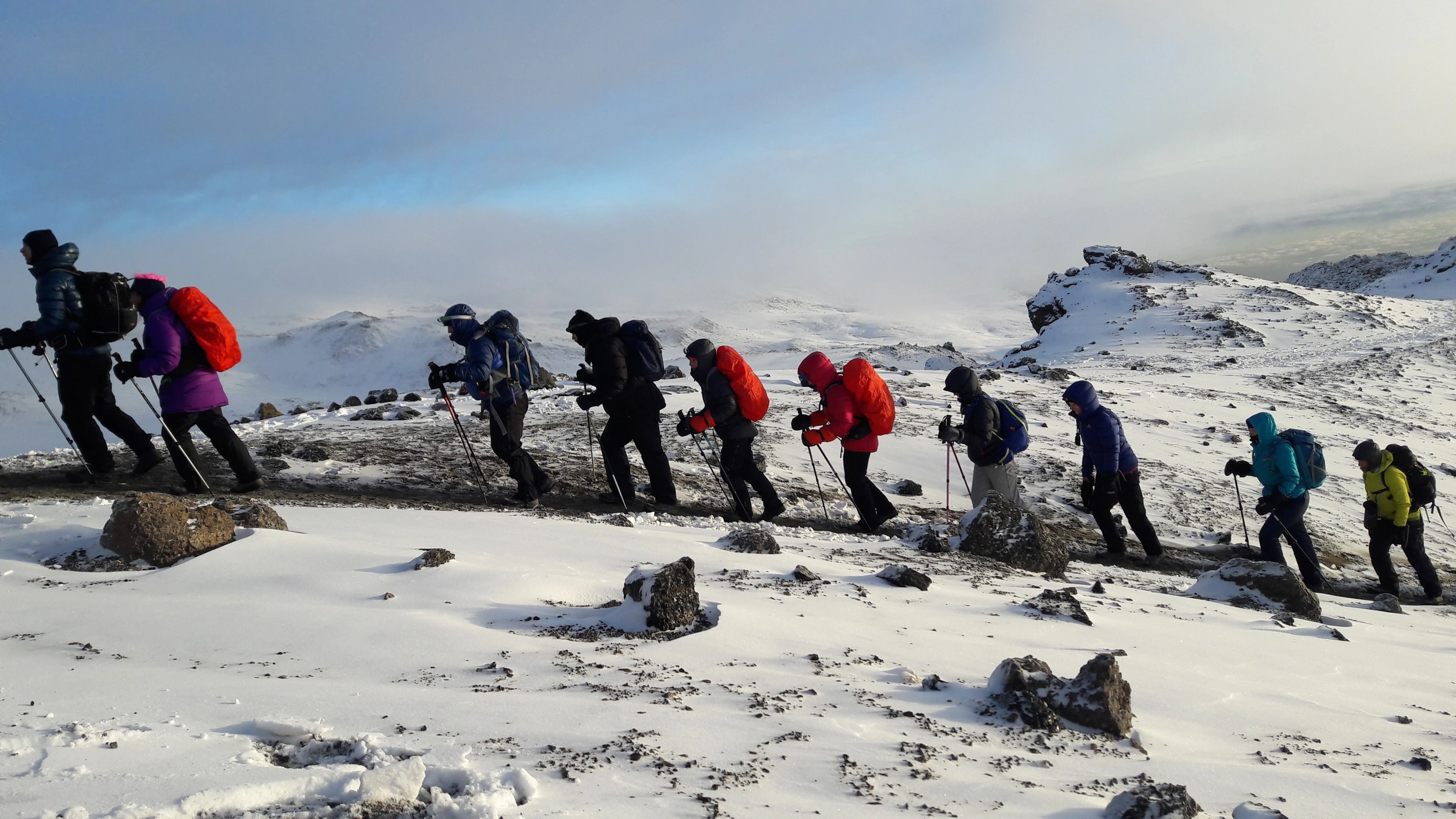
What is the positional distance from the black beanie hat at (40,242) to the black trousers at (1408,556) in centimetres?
1402

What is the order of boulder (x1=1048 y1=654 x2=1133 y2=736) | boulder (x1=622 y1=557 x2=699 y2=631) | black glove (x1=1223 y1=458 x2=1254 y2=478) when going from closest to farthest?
boulder (x1=1048 y1=654 x2=1133 y2=736) → boulder (x1=622 y1=557 x2=699 y2=631) → black glove (x1=1223 y1=458 x2=1254 y2=478)

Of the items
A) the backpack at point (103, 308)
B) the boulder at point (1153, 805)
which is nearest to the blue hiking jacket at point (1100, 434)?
the boulder at point (1153, 805)

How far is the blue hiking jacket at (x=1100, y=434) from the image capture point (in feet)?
29.3

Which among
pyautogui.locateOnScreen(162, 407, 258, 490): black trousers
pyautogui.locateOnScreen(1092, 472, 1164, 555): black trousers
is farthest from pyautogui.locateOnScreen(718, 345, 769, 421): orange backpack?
pyautogui.locateOnScreen(162, 407, 258, 490): black trousers

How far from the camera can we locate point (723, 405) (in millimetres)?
8453

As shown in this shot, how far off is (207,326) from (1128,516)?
9838 millimetres

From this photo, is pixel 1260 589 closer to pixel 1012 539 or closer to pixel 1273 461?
pixel 1012 539

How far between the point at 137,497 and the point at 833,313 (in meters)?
102

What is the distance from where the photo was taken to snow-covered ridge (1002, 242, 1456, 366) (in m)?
35.7

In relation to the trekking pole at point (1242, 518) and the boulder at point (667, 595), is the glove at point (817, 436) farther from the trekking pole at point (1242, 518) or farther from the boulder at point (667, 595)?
the trekking pole at point (1242, 518)

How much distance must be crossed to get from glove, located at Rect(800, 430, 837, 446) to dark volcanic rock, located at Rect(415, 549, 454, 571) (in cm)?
459

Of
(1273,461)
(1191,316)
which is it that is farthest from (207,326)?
(1191,316)

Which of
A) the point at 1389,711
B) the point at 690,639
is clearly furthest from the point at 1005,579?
the point at 690,639

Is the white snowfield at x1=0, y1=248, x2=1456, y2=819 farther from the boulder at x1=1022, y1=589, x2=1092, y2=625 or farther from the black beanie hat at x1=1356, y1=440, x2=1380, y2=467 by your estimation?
the black beanie hat at x1=1356, y1=440, x2=1380, y2=467
